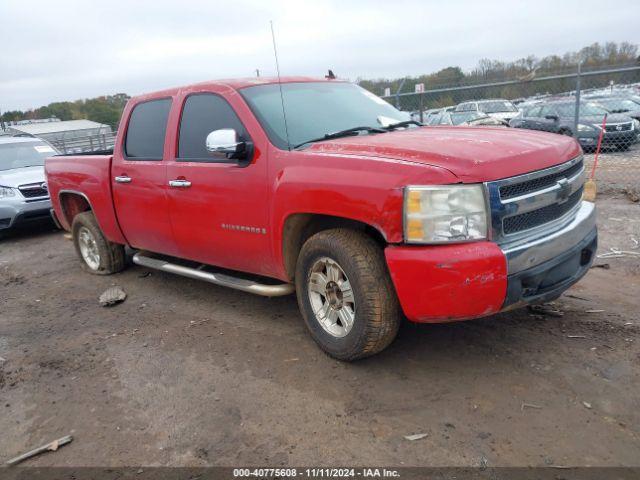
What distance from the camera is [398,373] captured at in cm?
330

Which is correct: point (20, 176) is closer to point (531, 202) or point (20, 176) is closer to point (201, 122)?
point (201, 122)

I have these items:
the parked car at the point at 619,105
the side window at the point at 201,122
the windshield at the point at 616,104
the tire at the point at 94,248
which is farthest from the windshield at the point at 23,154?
the windshield at the point at 616,104

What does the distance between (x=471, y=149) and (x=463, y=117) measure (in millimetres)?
13111

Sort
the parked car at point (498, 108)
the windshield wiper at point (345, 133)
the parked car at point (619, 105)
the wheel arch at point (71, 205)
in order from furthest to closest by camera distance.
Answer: the parked car at point (498, 108) → the parked car at point (619, 105) → the wheel arch at point (71, 205) → the windshield wiper at point (345, 133)

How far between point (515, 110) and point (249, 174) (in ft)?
61.3

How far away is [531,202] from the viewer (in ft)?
9.79

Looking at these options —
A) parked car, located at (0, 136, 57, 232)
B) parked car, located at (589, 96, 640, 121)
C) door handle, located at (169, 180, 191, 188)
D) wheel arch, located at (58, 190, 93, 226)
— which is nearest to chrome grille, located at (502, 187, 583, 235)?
door handle, located at (169, 180, 191, 188)

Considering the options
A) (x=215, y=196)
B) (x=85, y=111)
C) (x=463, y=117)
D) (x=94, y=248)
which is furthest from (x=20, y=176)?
(x=85, y=111)

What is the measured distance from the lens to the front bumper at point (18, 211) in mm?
8414

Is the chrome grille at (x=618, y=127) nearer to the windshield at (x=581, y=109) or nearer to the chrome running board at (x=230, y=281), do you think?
the windshield at (x=581, y=109)

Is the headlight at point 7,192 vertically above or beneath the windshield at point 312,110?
beneath

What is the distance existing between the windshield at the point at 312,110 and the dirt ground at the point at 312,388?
5.02 feet

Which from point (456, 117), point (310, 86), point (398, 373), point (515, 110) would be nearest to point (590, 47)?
point (515, 110)

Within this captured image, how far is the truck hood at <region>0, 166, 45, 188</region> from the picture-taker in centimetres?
859
